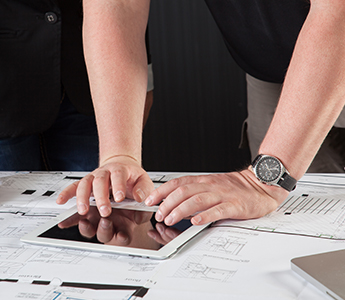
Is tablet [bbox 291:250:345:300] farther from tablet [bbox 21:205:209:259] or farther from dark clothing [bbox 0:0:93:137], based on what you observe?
dark clothing [bbox 0:0:93:137]

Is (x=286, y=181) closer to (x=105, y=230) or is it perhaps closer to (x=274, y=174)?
(x=274, y=174)

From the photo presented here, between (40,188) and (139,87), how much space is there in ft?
1.04

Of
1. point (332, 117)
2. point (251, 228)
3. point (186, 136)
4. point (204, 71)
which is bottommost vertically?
point (186, 136)

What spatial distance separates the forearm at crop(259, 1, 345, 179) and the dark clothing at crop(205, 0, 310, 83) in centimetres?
32

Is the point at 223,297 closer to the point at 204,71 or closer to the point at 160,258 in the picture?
the point at 160,258

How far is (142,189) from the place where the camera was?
2.64 feet

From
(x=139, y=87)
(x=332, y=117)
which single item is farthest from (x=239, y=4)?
(x=332, y=117)

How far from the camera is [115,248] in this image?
0.59 m

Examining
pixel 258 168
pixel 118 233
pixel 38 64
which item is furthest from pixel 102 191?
pixel 38 64

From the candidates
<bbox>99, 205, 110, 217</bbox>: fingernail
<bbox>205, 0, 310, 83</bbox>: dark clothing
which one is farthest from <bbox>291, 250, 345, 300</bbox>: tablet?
<bbox>205, 0, 310, 83</bbox>: dark clothing

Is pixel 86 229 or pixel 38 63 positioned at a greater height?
pixel 38 63

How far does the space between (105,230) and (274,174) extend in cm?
30

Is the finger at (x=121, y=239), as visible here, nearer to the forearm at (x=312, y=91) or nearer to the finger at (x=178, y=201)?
the finger at (x=178, y=201)

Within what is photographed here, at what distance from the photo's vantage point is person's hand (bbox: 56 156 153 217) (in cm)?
75
